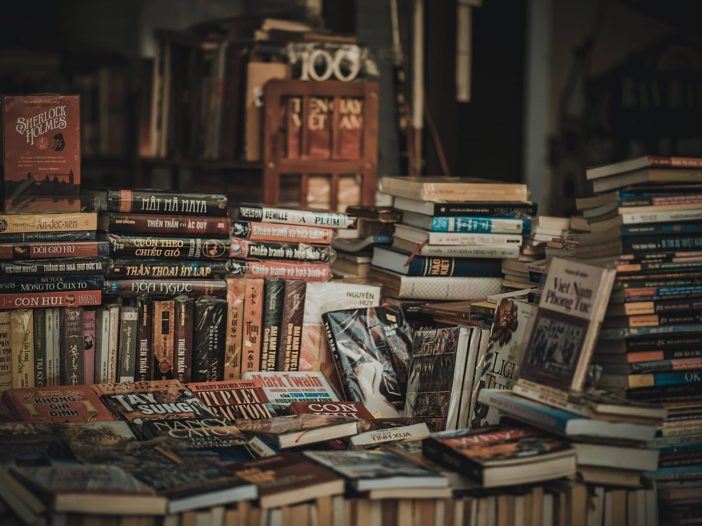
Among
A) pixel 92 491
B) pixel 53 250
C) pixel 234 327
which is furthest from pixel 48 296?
pixel 92 491

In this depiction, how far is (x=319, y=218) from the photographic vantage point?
358 cm

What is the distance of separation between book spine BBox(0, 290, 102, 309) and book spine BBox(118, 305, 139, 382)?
3.7 inches

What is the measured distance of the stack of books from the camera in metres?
3.64

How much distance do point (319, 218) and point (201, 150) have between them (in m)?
1.83

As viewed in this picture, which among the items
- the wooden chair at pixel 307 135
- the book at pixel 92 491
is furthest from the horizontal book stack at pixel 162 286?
the wooden chair at pixel 307 135

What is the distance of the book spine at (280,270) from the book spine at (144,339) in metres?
0.32

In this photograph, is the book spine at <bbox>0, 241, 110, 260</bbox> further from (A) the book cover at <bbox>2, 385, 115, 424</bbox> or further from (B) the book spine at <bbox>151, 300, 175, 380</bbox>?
(A) the book cover at <bbox>2, 385, 115, 424</bbox>

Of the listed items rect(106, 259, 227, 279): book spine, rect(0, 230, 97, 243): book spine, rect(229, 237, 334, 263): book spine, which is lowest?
rect(106, 259, 227, 279): book spine

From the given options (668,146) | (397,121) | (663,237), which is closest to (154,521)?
(663,237)

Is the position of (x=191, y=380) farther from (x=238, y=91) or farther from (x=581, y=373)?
(x=238, y=91)

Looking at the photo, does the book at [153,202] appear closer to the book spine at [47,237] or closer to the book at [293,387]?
the book spine at [47,237]

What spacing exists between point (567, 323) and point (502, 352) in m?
0.44

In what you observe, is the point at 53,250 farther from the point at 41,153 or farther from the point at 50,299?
the point at 41,153

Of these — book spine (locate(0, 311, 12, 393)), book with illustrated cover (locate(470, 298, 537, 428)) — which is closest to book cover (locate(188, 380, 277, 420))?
book spine (locate(0, 311, 12, 393))
